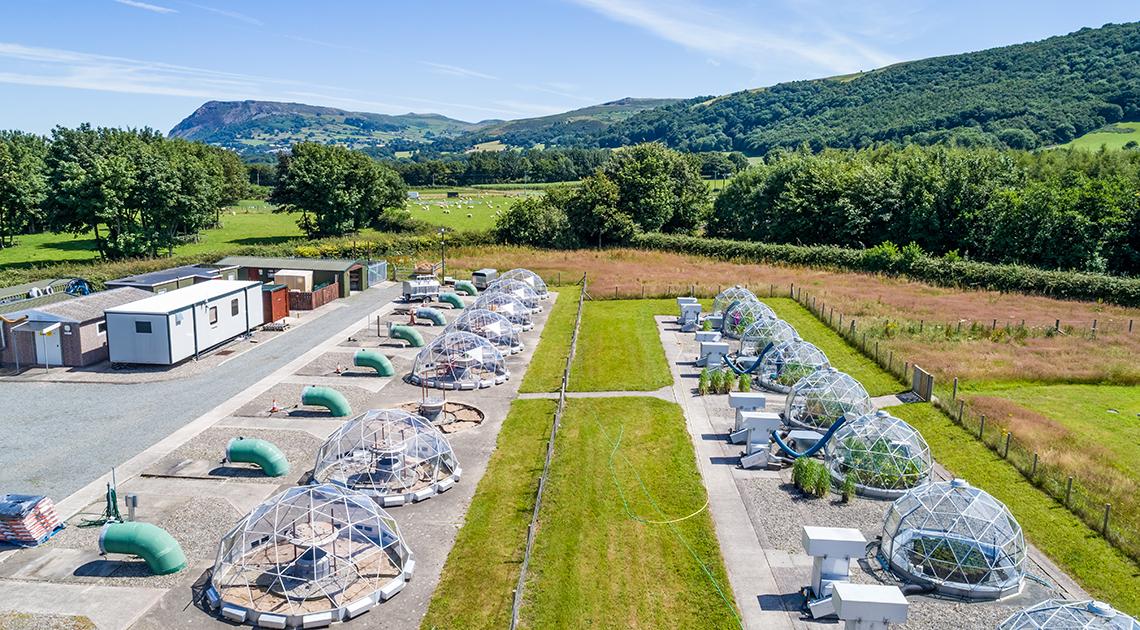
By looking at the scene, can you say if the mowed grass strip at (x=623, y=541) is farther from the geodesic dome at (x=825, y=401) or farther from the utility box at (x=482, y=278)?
the utility box at (x=482, y=278)

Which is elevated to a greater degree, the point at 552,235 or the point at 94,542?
the point at 552,235

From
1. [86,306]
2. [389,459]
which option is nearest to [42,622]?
[389,459]

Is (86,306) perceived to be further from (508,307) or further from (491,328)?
(508,307)

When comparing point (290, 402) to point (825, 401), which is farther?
point (290, 402)

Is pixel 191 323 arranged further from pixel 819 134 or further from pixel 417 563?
pixel 819 134

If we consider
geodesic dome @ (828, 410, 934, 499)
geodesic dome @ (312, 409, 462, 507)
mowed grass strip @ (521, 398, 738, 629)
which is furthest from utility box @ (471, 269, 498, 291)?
geodesic dome @ (828, 410, 934, 499)

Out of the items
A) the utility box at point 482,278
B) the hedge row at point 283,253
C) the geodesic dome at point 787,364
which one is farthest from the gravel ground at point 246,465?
the utility box at point 482,278

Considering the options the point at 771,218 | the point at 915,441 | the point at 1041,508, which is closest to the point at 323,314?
the point at 915,441
